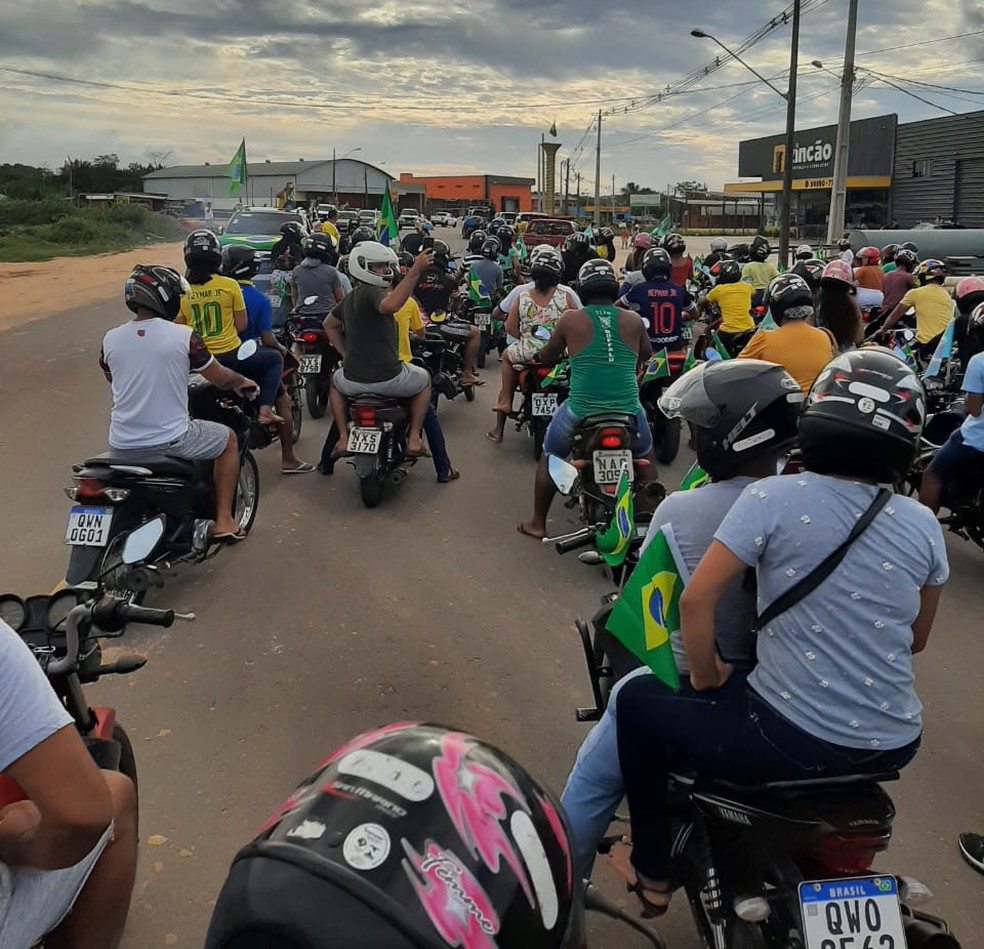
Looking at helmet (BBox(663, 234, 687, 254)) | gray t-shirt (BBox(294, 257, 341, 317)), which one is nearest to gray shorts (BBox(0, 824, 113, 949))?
gray t-shirt (BBox(294, 257, 341, 317))

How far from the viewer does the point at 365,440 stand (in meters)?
6.86

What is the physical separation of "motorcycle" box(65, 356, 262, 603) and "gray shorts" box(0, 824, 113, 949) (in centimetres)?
251

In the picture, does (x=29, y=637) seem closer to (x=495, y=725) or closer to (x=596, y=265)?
(x=495, y=725)

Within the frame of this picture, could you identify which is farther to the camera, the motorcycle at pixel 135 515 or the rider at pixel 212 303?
the rider at pixel 212 303

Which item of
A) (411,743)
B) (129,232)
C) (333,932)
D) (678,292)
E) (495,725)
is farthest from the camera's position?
(129,232)

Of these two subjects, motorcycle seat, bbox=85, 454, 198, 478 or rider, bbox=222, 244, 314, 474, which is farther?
rider, bbox=222, 244, 314, 474

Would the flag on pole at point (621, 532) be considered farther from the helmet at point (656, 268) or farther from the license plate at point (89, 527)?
the helmet at point (656, 268)

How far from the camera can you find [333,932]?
4.65 ft

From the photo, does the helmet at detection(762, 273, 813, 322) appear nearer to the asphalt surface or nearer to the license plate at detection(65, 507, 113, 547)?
the asphalt surface

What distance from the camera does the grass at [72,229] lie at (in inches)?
1438

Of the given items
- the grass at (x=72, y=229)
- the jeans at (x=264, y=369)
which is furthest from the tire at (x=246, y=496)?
the grass at (x=72, y=229)

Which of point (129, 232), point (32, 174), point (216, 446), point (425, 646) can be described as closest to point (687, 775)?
point (425, 646)

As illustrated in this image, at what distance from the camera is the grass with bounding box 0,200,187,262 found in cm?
3653

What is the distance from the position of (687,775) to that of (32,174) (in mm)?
77651
